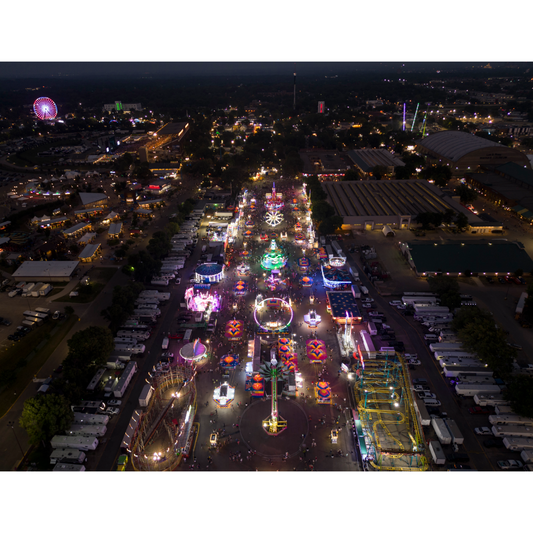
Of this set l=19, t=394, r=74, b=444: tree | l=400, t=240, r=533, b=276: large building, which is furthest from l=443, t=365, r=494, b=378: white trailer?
l=19, t=394, r=74, b=444: tree

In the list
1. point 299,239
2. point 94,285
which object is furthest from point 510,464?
point 94,285

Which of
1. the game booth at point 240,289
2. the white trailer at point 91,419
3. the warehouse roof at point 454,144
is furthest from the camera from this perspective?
the warehouse roof at point 454,144

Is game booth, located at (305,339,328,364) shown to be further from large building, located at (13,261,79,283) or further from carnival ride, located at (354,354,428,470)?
large building, located at (13,261,79,283)

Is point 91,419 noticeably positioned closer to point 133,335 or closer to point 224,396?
point 133,335

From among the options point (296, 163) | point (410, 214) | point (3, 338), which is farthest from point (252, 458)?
point (296, 163)

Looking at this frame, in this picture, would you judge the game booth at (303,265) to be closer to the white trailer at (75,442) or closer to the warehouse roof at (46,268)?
the warehouse roof at (46,268)

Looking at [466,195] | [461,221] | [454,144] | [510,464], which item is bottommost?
[510,464]

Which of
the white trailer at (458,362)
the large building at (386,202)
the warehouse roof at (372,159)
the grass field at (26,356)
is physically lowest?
the grass field at (26,356)

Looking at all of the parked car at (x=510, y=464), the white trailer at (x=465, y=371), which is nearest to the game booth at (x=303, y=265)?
the white trailer at (x=465, y=371)
